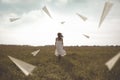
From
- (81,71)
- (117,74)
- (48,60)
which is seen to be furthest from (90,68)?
(48,60)

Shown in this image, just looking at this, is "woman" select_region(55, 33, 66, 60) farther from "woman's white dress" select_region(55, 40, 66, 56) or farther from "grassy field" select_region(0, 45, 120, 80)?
"grassy field" select_region(0, 45, 120, 80)

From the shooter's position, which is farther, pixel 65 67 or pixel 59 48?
pixel 59 48

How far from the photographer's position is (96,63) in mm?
16391

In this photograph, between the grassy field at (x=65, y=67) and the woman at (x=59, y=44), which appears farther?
the woman at (x=59, y=44)

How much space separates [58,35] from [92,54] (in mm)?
3658

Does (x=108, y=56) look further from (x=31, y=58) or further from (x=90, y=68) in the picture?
(x=31, y=58)

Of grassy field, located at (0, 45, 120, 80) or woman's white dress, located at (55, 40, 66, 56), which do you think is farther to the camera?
woman's white dress, located at (55, 40, 66, 56)

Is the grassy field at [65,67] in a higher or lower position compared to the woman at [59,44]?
lower

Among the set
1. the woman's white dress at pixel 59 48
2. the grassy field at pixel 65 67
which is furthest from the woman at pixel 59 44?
the grassy field at pixel 65 67

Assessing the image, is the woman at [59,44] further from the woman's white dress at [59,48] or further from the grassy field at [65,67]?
the grassy field at [65,67]

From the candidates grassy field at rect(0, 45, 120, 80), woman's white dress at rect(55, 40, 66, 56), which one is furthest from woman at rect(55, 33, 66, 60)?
grassy field at rect(0, 45, 120, 80)

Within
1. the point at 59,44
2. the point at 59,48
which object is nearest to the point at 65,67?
the point at 59,48

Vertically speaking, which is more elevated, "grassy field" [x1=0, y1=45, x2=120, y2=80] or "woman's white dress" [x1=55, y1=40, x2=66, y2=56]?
"woman's white dress" [x1=55, y1=40, x2=66, y2=56]

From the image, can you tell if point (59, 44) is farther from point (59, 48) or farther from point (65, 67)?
point (65, 67)
